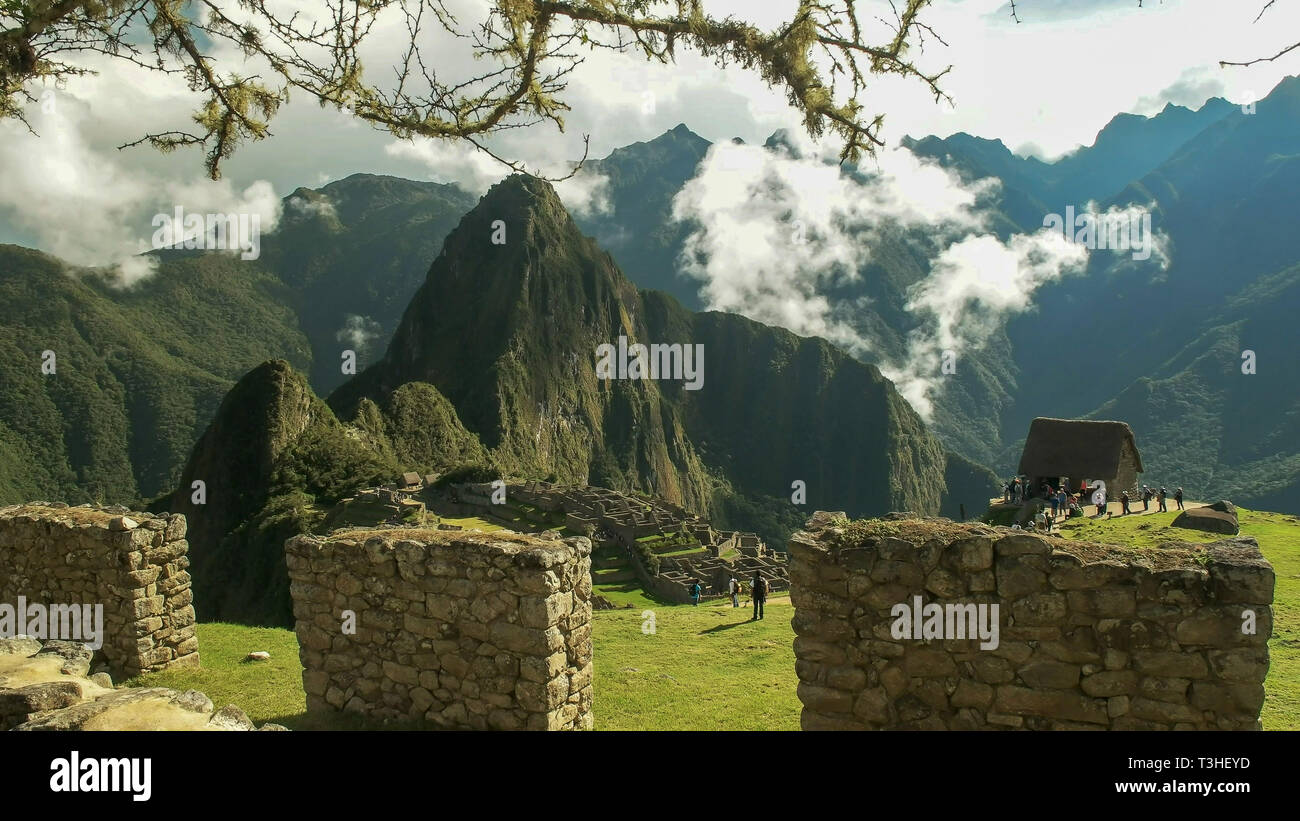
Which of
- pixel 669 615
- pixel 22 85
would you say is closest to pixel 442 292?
pixel 669 615

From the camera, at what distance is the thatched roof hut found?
29.6 meters

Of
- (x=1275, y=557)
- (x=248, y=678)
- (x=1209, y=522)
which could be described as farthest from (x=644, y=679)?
(x=1209, y=522)

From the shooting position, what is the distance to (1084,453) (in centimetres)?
3017

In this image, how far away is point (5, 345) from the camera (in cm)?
9250

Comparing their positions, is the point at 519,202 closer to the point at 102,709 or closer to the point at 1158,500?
the point at 1158,500

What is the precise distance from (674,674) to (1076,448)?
2576 cm

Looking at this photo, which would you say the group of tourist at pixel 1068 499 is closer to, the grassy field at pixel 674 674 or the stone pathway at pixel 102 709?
the grassy field at pixel 674 674

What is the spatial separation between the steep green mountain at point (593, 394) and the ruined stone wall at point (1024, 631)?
86.2 m

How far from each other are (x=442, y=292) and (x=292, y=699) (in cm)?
13429

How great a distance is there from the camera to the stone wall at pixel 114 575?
32.6 feet

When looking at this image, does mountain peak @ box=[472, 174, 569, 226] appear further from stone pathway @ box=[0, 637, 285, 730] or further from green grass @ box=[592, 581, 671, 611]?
stone pathway @ box=[0, 637, 285, 730]

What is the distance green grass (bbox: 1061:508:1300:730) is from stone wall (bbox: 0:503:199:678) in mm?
11212
